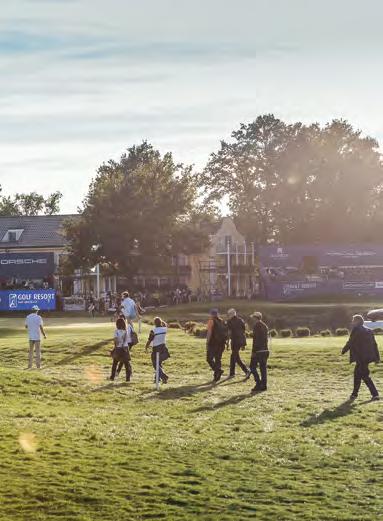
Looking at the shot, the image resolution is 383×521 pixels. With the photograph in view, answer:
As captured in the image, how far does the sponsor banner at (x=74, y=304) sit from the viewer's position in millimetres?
64312

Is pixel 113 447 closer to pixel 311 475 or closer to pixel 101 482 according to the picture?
pixel 101 482

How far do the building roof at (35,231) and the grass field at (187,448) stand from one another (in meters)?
57.2

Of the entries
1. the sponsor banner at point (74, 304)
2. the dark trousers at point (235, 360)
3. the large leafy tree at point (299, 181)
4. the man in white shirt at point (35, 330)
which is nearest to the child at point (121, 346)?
the man in white shirt at point (35, 330)

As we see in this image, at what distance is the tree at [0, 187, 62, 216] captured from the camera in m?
117

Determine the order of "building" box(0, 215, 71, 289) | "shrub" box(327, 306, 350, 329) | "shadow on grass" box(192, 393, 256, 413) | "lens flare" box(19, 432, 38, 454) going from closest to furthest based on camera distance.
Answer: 1. "lens flare" box(19, 432, 38, 454)
2. "shadow on grass" box(192, 393, 256, 413)
3. "shrub" box(327, 306, 350, 329)
4. "building" box(0, 215, 71, 289)

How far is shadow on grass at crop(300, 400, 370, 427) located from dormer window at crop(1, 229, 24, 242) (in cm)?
6781

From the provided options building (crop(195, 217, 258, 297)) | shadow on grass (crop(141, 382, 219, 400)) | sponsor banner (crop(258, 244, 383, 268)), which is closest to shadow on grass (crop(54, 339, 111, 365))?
shadow on grass (crop(141, 382, 219, 400))

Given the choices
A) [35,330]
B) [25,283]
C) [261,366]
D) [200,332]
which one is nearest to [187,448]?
[261,366]

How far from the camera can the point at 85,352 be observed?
112ft

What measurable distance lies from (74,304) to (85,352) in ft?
100

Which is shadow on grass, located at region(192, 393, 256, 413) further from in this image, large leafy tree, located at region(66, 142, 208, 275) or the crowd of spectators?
large leafy tree, located at region(66, 142, 208, 275)

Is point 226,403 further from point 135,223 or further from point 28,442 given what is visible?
point 135,223

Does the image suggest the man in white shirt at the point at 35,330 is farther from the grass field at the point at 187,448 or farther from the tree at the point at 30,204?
the tree at the point at 30,204

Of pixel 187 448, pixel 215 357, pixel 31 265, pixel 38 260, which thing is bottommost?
pixel 187 448
